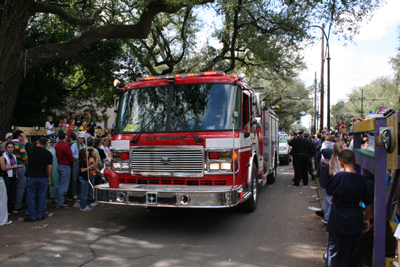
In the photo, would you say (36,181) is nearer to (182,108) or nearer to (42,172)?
(42,172)

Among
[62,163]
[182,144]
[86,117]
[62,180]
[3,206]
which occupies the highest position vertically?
[86,117]

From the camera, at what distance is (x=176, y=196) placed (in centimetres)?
544

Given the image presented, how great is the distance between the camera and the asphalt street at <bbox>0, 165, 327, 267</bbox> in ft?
15.6

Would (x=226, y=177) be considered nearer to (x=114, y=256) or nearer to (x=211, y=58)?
(x=114, y=256)

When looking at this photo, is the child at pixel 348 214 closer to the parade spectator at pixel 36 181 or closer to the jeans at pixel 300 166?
the parade spectator at pixel 36 181

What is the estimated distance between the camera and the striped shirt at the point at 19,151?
7887mm

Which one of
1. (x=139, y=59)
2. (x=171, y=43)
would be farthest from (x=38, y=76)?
(x=171, y=43)

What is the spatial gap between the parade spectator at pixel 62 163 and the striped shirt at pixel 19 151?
0.78 meters

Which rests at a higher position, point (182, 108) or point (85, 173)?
point (182, 108)

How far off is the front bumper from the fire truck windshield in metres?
1.19

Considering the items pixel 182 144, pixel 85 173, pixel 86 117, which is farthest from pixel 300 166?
pixel 86 117

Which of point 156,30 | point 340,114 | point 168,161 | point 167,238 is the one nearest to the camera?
point 167,238

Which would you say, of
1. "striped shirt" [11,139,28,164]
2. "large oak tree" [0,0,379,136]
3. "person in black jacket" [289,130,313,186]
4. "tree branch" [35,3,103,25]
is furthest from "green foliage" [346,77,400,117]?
"striped shirt" [11,139,28,164]

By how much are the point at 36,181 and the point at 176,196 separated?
353 centimetres
